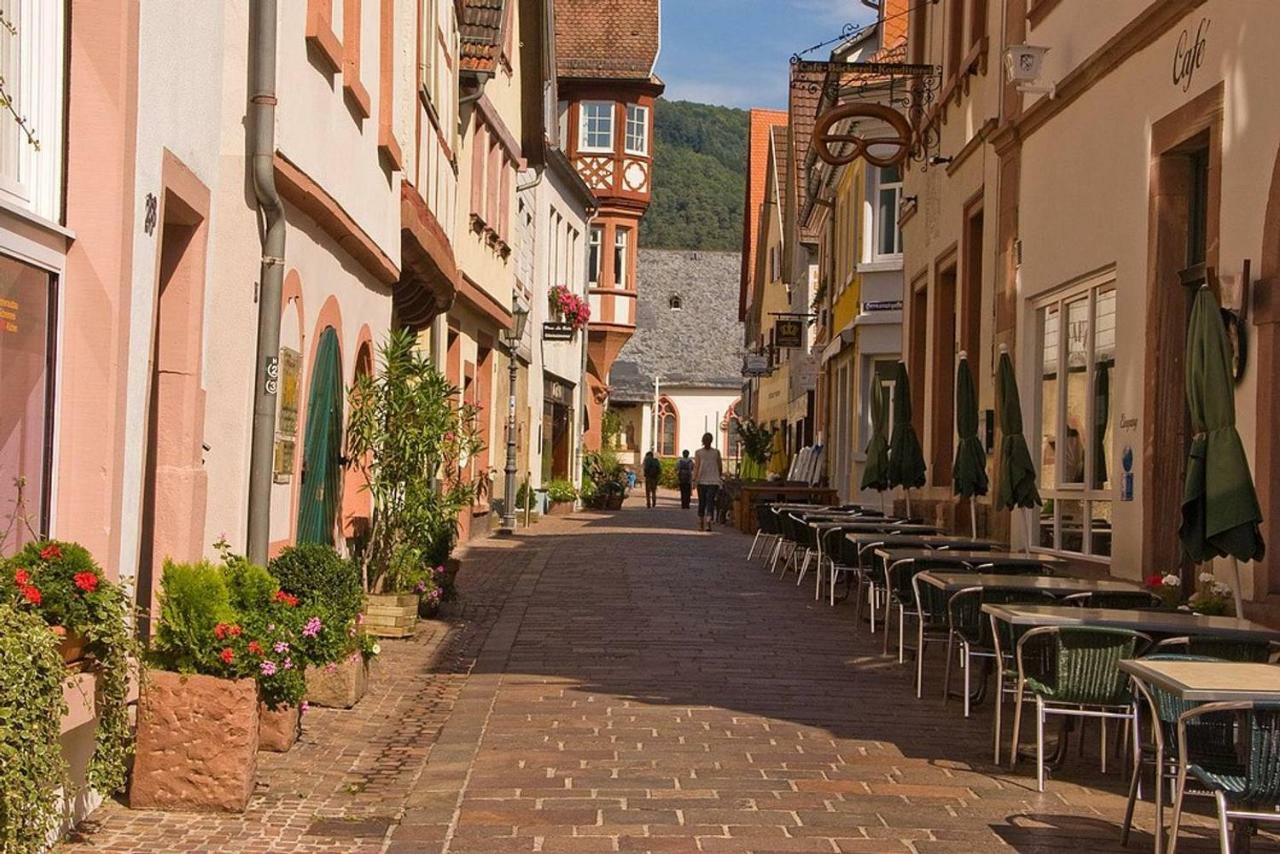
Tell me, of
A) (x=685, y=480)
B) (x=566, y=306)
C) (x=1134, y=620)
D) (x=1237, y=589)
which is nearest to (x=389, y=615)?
(x=1134, y=620)

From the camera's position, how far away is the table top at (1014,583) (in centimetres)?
941

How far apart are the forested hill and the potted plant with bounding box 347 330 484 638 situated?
287 ft

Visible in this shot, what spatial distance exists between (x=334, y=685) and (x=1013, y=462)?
5.40 metres

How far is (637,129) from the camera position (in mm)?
Answer: 44312

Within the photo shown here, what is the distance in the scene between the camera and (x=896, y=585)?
1189 cm

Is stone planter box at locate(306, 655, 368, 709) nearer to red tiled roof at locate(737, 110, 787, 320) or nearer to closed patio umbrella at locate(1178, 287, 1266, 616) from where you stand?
closed patio umbrella at locate(1178, 287, 1266, 616)

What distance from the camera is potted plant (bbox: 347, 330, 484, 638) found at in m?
12.6

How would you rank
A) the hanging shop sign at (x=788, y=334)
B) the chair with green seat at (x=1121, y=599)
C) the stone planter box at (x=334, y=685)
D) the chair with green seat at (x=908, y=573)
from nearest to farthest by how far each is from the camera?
the chair with green seat at (x=1121, y=599), the stone planter box at (x=334, y=685), the chair with green seat at (x=908, y=573), the hanging shop sign at (x=788, y=334)

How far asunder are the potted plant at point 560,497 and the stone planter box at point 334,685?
2626 centimetres

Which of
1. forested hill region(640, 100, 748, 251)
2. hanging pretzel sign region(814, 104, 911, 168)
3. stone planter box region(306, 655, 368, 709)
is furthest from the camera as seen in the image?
forested hill region(640, 100, 748, 251)

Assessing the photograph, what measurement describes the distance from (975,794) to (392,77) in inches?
314

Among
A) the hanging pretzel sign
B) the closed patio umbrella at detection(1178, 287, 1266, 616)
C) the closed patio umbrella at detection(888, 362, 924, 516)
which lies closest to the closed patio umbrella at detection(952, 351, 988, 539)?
the closed patio umbrella at detection(888, 362, 924, 516)

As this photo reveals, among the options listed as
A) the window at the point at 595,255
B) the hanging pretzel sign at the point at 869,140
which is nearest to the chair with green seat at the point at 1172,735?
the hanging pretzel sign at the point at 869,140

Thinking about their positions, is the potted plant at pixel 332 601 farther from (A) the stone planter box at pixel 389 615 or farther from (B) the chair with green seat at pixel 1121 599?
(B) the chair with green seat at pixel 1121 599
